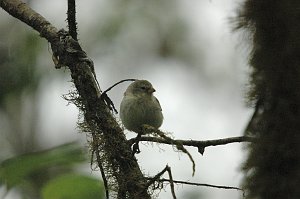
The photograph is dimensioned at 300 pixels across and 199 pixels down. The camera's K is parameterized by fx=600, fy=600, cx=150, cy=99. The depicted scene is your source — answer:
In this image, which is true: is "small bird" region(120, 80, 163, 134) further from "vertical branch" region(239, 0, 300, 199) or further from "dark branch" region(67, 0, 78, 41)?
"vertical branch" region(239, 0, 300, 199)

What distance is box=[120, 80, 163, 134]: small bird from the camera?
3924 millimetres

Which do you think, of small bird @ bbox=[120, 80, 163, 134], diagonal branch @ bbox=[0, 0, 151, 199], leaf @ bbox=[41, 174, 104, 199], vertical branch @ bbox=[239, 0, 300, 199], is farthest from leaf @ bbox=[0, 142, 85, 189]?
small bird @ bbox=[120, 80, 163, 134]

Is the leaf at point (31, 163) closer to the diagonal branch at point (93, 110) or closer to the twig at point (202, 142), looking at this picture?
the twig at point (202, 142)

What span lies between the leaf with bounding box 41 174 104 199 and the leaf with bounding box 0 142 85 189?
0.16 feet

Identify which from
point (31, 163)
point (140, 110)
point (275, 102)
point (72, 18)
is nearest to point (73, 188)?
point (31, 163)

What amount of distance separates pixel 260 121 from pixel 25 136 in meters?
4.09

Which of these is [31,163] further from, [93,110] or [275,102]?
[93,110]

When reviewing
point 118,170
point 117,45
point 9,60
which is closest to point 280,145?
point 118,170

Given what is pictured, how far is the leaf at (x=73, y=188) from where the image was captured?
1422 millimetres

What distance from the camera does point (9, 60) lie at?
4199 millimetres

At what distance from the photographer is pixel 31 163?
137 centimetres

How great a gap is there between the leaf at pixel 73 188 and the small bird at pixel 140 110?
2.33m

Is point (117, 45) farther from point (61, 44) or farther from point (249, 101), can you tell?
point (249, 101)

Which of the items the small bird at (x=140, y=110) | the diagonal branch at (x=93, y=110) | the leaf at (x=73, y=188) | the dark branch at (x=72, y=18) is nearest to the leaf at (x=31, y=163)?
the leaf at (x=73, y=188)
